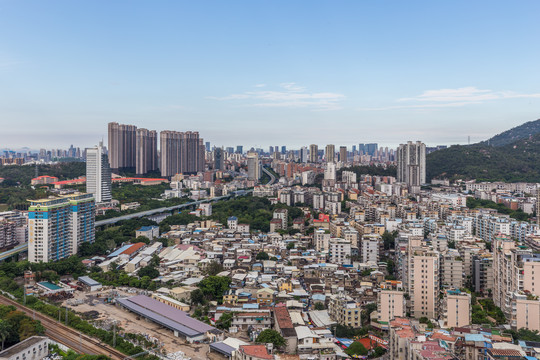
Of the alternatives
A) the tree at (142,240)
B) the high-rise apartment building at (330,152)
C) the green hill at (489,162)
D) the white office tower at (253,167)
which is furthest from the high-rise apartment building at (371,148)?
the tree at (142,240)

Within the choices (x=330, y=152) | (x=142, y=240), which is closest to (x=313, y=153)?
(x=330, y=152)

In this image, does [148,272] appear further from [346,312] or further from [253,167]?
[253,167]

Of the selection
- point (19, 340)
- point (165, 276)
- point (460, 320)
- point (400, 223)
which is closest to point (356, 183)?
point (400, 223)

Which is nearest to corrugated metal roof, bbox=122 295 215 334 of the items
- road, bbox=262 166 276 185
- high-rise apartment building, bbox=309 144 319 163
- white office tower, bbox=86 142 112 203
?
white office tower, bbox=86 142 112 203

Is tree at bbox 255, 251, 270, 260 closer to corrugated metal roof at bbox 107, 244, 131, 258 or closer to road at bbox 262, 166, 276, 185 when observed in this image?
corrugated metal roof at bbox 107, 244, 131, 258

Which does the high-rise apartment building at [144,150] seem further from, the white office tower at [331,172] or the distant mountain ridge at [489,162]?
the distant mountain ridge at [489,162]

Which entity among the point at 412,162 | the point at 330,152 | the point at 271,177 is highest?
the point at 330,152
